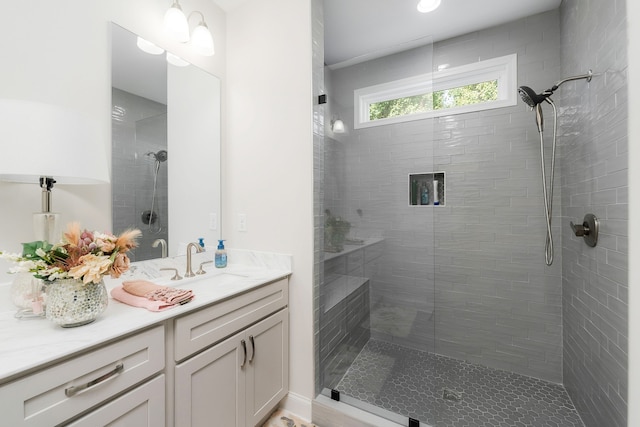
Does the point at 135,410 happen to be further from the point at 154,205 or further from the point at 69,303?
the point at 154,205

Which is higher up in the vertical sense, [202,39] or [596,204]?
[202,39]

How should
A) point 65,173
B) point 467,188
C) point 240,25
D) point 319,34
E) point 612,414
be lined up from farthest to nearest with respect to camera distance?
point 467,188 < point 240,25 < point 319,34 < point 612,414 < point 65,173

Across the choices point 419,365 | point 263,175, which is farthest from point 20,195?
point 419,365

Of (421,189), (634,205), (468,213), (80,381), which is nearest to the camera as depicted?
(80,381)

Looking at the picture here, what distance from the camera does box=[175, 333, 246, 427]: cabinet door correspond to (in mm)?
1122

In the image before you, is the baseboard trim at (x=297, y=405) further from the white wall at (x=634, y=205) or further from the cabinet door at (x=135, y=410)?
the white wall at (x=634, y=205)

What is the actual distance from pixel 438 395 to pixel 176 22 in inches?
111

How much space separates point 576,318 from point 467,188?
1108 millimetres

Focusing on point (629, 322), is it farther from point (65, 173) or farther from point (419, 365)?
point (65, 173)

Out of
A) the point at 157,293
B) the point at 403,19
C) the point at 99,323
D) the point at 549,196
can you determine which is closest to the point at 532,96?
the point at 549,196

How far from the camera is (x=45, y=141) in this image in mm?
879

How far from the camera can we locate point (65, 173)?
91cm

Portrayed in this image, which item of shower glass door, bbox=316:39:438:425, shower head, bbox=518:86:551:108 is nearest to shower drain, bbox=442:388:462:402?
shower glass door, bbox=316:39:438:425

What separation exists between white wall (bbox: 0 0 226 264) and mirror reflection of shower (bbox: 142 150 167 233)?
194 millimetres
